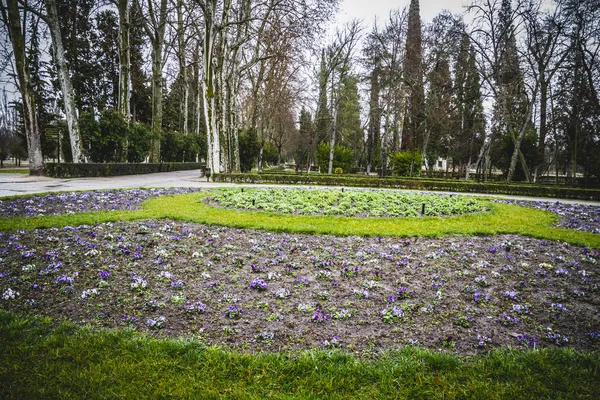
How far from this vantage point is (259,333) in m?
2.92

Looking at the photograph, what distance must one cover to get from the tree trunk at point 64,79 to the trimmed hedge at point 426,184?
8541 millimetres

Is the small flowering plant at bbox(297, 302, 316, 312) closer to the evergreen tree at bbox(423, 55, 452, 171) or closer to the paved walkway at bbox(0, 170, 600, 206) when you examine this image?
the paved walkway at bbox(0, 170, 600, 206)

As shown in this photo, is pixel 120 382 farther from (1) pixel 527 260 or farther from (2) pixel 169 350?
(1) pixel 527 260

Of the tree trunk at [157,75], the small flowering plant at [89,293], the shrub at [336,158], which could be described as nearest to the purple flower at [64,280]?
the small flowering plant at [89,293]

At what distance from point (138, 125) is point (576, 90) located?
121ft

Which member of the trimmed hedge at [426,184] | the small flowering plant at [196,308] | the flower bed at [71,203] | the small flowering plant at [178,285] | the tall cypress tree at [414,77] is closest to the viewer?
the small flowering plant at [196,308]

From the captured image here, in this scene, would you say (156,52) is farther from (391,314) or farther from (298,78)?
(391,314)

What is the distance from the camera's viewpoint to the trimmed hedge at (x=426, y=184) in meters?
15.5

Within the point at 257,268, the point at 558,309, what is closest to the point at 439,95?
the point at 558,309

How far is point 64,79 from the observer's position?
57.7 feet

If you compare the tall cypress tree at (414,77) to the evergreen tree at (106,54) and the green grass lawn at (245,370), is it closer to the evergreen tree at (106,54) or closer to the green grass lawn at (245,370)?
the green grass lawn at (245,370)

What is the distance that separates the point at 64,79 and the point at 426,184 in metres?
22.0

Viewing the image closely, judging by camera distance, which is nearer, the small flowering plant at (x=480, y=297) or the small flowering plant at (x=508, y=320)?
the small flowering plant at (x=508, y=320)

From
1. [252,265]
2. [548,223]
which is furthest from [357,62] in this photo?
[252,265]
